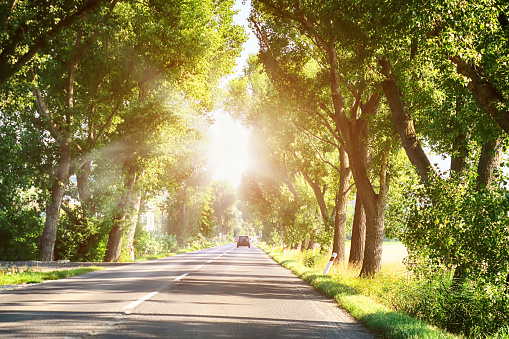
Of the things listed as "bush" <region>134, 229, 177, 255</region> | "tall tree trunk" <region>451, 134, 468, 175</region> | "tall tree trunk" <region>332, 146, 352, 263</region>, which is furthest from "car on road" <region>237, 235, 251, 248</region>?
"tall tree trunk" <region>451, 134, 468, 175</region>

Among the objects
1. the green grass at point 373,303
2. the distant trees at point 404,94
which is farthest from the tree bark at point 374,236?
the green grass at point 373,303

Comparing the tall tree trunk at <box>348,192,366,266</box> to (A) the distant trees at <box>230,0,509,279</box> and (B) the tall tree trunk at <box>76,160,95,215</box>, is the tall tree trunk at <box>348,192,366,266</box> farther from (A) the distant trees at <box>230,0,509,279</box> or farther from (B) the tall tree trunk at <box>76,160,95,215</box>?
(B) the tall tree trunk at <box>76,160,95,215</box>

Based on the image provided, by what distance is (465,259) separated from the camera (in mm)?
8094

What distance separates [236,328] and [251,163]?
34.8 m

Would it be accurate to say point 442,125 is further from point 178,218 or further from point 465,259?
point 178,218

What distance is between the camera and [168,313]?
8.45 metres

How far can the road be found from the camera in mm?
6820

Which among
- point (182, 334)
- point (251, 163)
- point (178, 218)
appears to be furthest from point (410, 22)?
point (178, 218)

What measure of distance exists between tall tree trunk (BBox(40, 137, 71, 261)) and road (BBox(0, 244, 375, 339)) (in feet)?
31.5

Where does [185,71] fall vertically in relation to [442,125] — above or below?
above

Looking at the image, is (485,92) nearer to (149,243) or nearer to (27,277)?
(27,277)

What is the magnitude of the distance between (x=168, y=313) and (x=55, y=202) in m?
16.0

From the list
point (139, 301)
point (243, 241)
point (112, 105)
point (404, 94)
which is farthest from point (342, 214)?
point (243, 241)

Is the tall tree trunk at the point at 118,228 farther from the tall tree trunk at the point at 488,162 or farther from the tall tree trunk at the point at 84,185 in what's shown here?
the tall tree trunk at the point at 488,162
